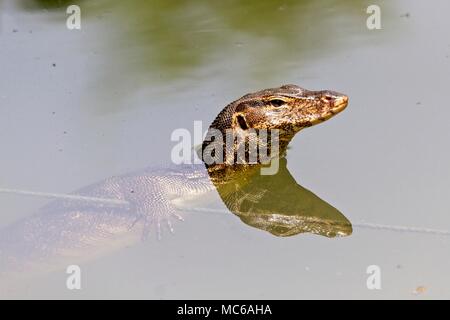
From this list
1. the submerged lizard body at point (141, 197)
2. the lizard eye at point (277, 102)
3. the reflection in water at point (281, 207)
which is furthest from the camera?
the lizard eye at point (277, 102)

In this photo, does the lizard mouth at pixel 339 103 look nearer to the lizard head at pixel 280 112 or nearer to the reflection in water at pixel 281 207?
the lizard head at pixel 280 112

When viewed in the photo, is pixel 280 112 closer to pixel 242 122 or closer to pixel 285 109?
pixel 285 109

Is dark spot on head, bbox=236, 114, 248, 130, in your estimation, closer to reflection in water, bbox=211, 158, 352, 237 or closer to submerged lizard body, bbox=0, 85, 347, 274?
submerged lizard body, bbox=0, 85, 347, 274

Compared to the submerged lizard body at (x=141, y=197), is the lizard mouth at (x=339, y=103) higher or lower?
higher

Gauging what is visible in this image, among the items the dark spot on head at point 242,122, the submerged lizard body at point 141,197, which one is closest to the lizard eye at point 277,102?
the submerged lizard body at point 141,197

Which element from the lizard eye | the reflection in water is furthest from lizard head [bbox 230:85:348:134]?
the reflection in water

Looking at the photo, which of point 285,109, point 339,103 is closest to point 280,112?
point 285,109

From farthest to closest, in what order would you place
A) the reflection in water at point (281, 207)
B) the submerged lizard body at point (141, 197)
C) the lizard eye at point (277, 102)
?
the lizard eye at point (277, 102) → the submerged lizard body at point (141, 197) → the reflection in water at point (281, 207)
